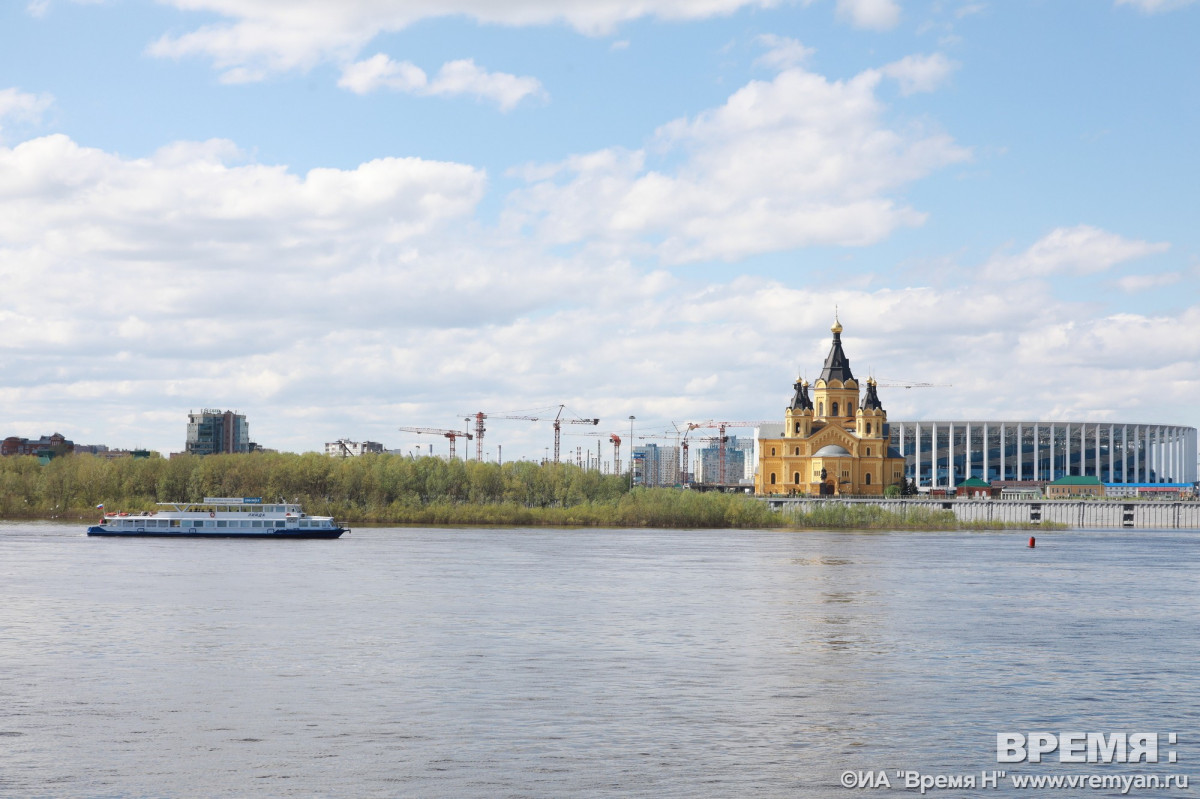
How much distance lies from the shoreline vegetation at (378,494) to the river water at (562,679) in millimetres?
92897

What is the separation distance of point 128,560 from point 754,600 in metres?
52.7

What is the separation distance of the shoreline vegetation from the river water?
92.9 meters

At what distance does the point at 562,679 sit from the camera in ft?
134

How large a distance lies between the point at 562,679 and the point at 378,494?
143280 millimetres

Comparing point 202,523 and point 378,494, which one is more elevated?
point 378,494

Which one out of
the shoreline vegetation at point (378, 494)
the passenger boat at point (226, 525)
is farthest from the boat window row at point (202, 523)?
the shoreline vegetation at point (378, 494)

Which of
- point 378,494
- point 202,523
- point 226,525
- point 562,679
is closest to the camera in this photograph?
point 562,679

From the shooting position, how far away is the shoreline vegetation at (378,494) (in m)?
178

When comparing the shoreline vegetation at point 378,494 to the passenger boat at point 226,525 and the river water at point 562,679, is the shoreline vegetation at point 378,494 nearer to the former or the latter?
the passenger boat at point 226,525

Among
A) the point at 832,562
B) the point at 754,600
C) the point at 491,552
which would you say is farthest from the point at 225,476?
the point at 754,600

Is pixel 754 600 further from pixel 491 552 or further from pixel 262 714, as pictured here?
pixel 491 552

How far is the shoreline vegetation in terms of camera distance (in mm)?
178500

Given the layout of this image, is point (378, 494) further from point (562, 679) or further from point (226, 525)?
point (562, 679)

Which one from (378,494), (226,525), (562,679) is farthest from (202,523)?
(562,679)
